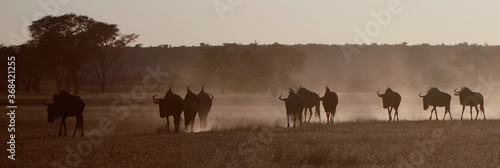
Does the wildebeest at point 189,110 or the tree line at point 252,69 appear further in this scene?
the tree line at point 252,69

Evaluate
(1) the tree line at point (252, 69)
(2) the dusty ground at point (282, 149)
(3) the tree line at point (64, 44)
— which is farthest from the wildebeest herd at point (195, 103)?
(1) the tree line at point (252, 69)

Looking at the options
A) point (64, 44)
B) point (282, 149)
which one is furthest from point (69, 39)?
point (282, 149)

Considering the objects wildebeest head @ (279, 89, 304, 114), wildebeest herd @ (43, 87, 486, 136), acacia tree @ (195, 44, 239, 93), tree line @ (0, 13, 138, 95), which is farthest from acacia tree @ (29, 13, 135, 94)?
wildebeest head @ (279, 89, 304, 114)

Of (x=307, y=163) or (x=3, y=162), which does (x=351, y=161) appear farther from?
(x=3, y=162)

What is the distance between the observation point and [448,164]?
16984mm

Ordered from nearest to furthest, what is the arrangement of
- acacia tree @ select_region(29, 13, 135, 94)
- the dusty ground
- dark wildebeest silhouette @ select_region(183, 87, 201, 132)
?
the dusty ground, dark wildebeest silhouette @ select_region(183, 87, 201, 132), acacia tree @ select_region(29, 13, 135, 94)

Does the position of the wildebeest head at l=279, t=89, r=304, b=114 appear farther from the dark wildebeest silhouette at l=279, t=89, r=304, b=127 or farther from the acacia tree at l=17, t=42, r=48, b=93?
the acacia tree at l=17, t=42, r=48, b=93

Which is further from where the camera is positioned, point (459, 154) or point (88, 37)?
point (88, 37)

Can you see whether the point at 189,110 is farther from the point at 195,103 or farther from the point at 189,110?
the point at 195,103

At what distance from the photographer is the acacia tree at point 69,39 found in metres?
66.2

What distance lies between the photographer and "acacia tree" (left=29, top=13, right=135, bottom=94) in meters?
66.2

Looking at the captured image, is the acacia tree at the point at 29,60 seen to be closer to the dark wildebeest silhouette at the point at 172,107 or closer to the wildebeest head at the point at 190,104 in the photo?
the wildebeest head at the point at 190,104

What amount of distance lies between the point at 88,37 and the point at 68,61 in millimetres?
2933

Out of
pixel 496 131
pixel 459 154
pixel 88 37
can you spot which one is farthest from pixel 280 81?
pixel 459 154
